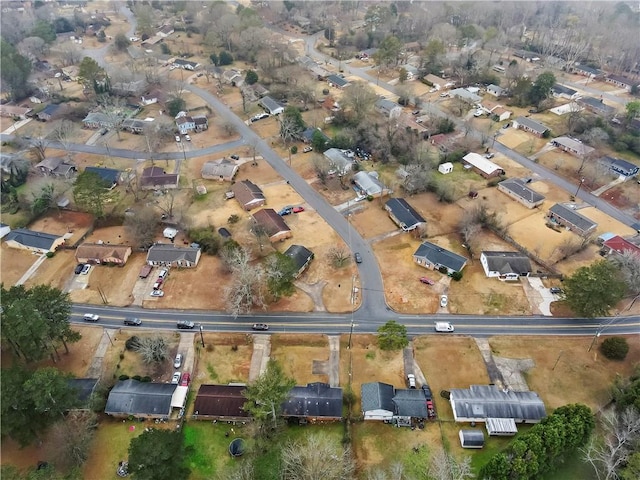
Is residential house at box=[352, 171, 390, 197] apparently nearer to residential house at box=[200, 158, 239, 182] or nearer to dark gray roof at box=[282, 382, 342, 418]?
residential house at box=[200, 158, 239, 182]

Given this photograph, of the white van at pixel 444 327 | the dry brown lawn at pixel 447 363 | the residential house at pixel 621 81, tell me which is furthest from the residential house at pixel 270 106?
the residential house at pixel 621 81

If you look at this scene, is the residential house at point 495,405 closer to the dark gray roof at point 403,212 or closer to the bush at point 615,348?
the bush at point 615,348

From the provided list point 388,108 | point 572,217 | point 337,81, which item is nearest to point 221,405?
point 572,217

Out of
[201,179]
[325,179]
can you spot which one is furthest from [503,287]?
[201,179]

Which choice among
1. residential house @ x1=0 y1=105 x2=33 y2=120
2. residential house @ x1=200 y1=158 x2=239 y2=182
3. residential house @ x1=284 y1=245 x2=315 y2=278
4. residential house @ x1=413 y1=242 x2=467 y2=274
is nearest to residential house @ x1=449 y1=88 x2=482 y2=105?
residential house @ x1=413 y1=242 x2=467 y2=274

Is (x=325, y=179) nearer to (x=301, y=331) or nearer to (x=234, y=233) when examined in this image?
(x=234, y=233)

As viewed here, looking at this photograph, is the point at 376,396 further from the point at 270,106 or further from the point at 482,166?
the point at 270,106
